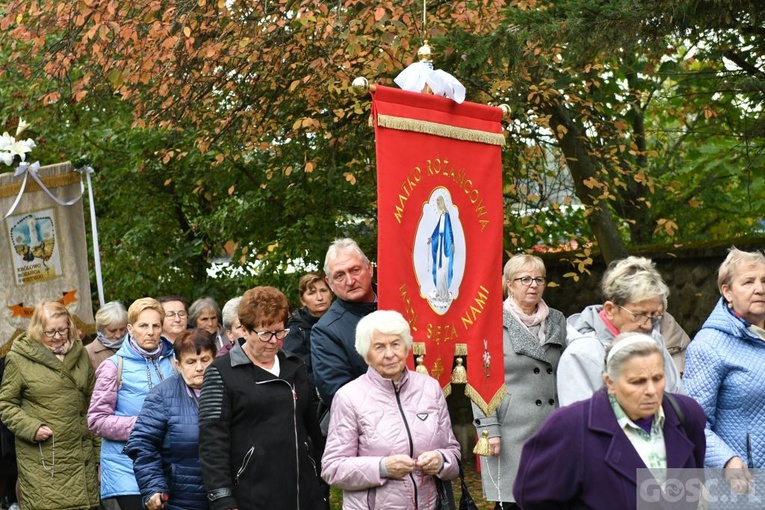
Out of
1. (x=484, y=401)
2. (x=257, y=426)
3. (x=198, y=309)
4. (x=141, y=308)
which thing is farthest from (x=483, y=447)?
(x=198, y=309)

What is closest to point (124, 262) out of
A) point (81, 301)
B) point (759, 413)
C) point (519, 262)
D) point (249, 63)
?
point (81, 301)

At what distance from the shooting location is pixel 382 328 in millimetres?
5078

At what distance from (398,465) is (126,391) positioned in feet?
7.99

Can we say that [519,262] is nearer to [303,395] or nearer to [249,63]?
[303,395]

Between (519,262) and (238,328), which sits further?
(238,328)

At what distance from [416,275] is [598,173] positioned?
197 inches

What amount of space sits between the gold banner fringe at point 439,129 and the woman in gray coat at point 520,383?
2.71 ft

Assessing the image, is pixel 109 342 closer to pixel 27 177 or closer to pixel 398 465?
pixel 27 177

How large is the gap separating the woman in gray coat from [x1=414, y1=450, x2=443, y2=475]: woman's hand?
1321 millimetres

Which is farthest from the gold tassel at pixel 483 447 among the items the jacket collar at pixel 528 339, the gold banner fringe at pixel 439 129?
the gold banner fringe at pixel 439 129

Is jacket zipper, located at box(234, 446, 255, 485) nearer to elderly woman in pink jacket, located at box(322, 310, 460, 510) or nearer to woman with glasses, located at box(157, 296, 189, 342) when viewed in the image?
elderly woman in pink jacket, located at box(322, 310, 460, 510)

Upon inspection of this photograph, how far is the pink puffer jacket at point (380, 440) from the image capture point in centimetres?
504

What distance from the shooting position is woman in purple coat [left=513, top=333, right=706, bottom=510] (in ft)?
12.2

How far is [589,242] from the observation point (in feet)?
38.6
